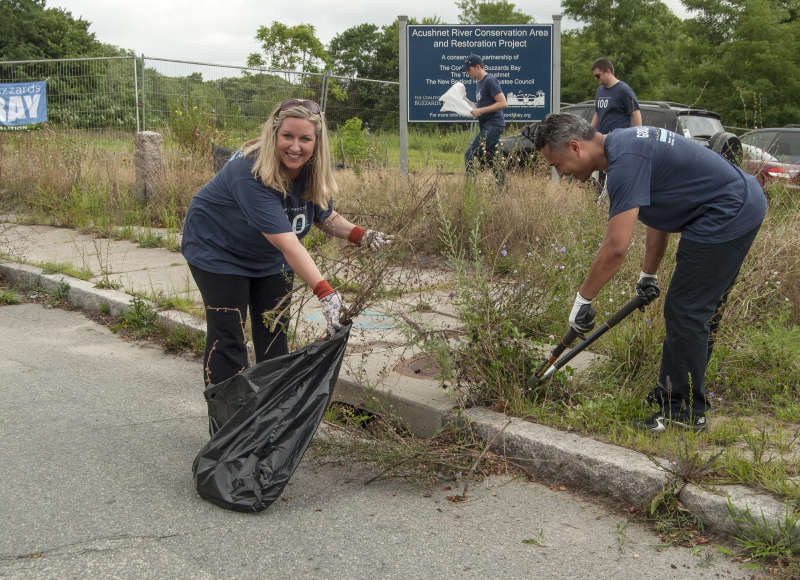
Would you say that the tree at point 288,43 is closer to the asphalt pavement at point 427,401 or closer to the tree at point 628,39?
the tree at point 628,39

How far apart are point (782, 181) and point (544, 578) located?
567cm

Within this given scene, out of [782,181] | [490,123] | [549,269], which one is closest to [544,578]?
[549,269]

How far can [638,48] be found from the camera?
33.5m

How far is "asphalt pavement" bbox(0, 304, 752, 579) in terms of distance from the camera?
→ 2.68 metres

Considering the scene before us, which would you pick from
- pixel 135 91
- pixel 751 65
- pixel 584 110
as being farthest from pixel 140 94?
pixel 751 65

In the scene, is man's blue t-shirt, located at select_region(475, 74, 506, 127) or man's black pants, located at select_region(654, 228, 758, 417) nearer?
man's black pants, located at select_region(654, 228, 758, 417)

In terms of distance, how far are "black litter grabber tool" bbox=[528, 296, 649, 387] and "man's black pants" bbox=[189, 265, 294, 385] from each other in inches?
50.4

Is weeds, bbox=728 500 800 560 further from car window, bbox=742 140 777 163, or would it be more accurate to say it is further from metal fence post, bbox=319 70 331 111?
metal fence post, bbox=319 70 331 111

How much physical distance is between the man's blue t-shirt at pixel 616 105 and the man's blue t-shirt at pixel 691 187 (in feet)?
17.0

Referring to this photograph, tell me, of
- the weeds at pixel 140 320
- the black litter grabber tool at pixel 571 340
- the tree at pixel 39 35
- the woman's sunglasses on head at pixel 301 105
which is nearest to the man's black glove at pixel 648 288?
the black litter grabber tool at pixel 571 340

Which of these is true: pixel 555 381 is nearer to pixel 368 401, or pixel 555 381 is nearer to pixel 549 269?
pixel 549 269

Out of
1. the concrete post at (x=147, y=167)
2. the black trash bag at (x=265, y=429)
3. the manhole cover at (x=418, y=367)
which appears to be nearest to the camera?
the black trash bag at (x=265, y=429)

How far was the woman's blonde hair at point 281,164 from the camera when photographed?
3227 millimetres

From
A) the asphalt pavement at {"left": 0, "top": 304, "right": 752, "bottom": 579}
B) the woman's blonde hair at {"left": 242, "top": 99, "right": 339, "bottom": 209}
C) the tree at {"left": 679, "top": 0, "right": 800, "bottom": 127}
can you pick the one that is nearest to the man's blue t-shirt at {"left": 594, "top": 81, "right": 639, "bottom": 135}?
the woman's blonde hair at {"left": 242, "top": 99, "right": 339, "bottom": 209}
